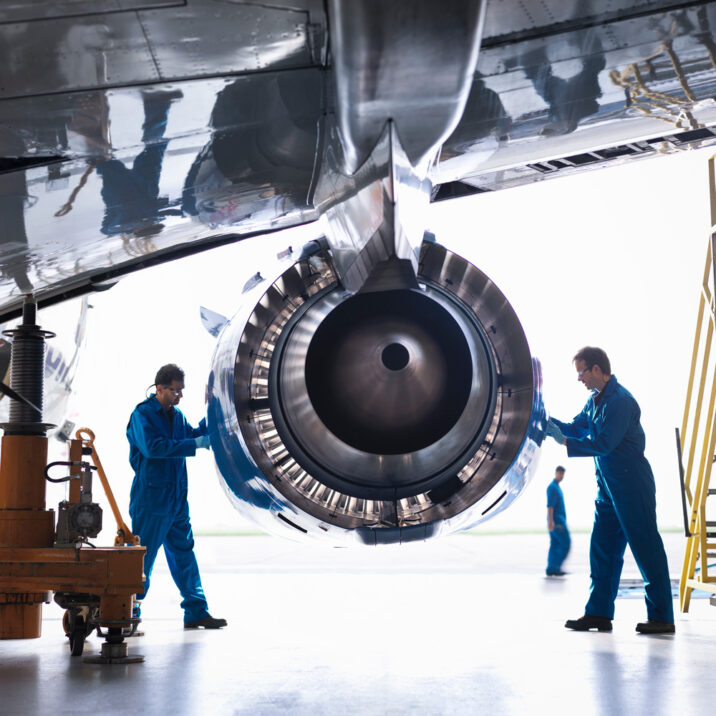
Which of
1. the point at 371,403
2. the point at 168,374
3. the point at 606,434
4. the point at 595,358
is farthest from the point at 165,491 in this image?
the point at 595,358

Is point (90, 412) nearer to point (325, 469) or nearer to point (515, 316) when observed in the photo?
point (325, 469)

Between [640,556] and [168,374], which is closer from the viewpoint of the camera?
[640,556]

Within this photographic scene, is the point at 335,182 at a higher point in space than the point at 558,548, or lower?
higher

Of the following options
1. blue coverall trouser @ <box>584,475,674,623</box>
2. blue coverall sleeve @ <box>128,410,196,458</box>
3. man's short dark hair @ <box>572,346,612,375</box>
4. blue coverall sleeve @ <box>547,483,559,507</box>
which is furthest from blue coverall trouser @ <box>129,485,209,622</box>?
blue coverall sleeve @ <box>547,483,559,507</box>

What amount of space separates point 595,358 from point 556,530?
6.92 metres

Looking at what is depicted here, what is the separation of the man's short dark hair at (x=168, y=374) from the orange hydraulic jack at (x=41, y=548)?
632mm

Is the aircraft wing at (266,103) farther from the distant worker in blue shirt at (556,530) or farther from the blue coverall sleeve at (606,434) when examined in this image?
the distant worker in blue shirt at (556,530)

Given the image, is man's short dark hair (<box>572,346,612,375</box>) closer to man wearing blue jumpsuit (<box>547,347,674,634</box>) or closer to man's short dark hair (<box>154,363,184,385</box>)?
man wearing blue jumpsuit (<box>547,347,674,634</box>)

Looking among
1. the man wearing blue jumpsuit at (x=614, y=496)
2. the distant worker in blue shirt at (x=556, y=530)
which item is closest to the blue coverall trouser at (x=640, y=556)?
the man wearing blue jumpsuit at (x=614, y=496)

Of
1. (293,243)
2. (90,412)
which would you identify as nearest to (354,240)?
(293,243)

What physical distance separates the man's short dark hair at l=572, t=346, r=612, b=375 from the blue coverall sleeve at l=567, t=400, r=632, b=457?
31 centimetres

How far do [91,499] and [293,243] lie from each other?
2384 mm

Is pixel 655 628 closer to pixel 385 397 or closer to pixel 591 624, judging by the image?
pixel 591 624

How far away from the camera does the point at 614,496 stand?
18.2 ft
